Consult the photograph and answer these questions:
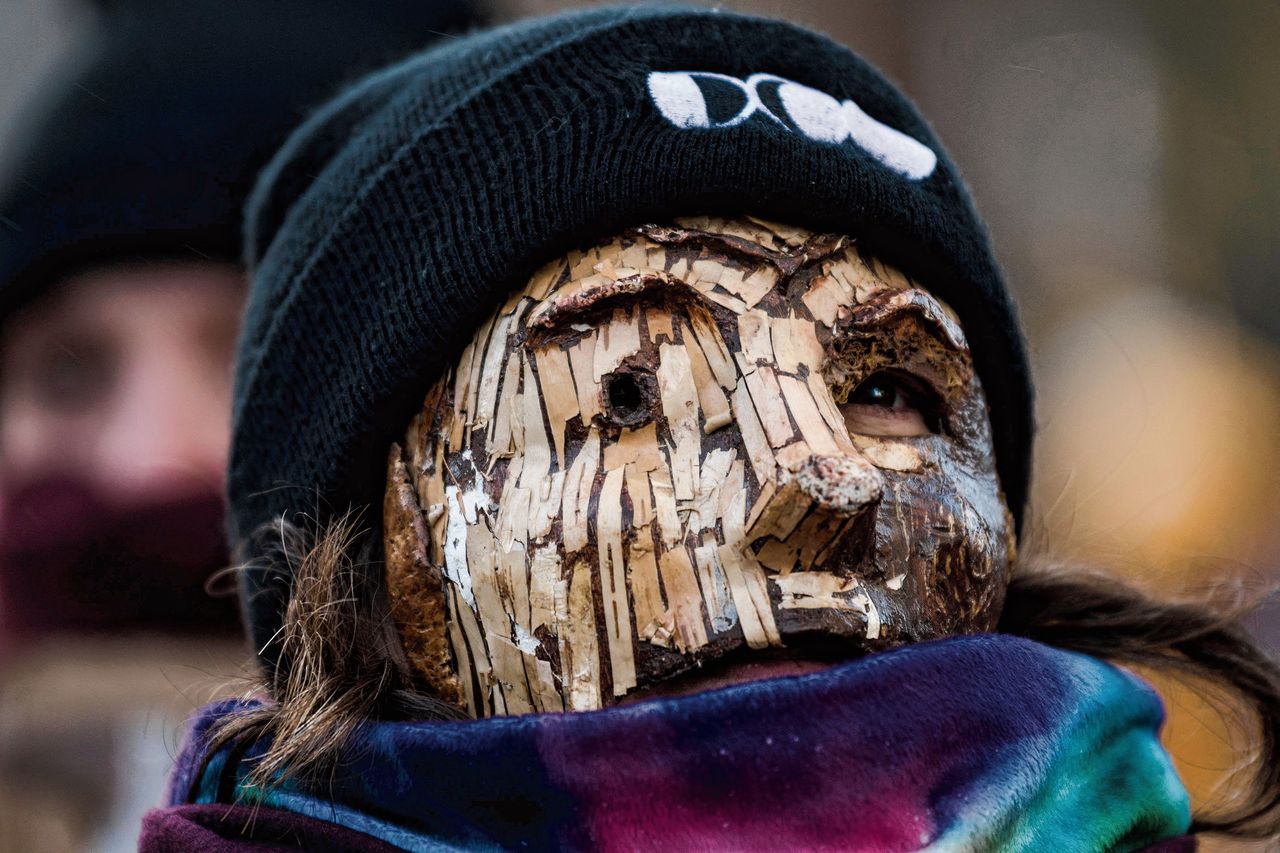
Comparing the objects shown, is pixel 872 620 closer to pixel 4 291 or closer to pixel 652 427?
pixel 652 427

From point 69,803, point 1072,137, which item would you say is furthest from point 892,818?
point 1072,137

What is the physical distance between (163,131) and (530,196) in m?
1.83

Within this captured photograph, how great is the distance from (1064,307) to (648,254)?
348 centimetres

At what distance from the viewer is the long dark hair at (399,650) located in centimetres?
148

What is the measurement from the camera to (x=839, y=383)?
4.91 feet

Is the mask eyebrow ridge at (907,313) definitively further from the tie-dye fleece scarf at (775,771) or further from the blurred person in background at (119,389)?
the blurred person in background at (119,389)

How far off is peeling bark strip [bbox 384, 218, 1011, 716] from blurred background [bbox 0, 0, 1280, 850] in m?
0.46

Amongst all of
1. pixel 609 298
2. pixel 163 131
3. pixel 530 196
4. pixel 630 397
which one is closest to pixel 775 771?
pixel 630 397

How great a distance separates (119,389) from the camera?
2.96m

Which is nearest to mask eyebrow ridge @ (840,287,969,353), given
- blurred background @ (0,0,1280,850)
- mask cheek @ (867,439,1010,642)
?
mask cheek @ (867,439,1010,642)

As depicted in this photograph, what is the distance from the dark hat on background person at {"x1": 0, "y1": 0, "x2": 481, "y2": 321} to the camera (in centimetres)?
296

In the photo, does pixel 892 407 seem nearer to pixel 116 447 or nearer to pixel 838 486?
pixel 838 486

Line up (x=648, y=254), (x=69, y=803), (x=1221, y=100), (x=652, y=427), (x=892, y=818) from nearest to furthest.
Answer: (x=892, y=818) → (x=652, y=427) → (x=648, y=254) → (x=69, y=803) → (x=1221, y=100)

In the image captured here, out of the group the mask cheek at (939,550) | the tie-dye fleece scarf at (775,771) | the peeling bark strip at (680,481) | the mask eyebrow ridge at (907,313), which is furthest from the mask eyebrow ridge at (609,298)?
the tie-dye fleece scarf at (775,771)
